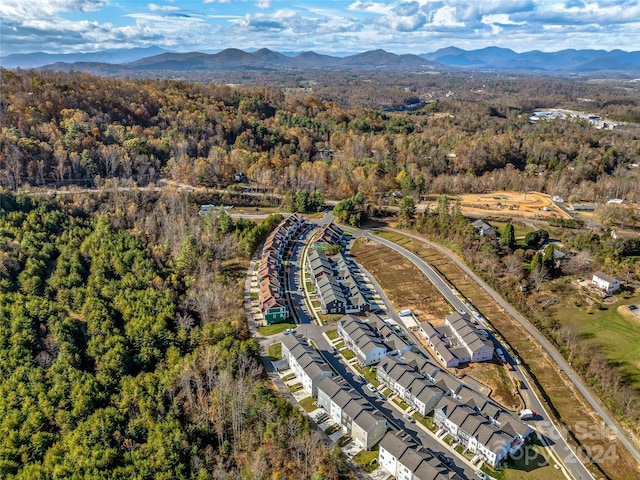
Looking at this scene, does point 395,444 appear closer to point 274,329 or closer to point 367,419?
point 367,419

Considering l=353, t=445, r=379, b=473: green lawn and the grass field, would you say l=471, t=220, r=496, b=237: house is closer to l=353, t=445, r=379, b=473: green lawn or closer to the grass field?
the grass field

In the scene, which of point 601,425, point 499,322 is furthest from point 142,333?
point 601,425

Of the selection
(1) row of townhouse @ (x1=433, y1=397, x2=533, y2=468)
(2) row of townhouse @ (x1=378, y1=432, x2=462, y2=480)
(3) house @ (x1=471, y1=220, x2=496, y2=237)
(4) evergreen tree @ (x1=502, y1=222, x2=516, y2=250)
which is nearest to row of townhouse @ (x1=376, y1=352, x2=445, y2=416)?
(1) row of townhouse @ (x1=433, y1=397, x2=533, y2=468)

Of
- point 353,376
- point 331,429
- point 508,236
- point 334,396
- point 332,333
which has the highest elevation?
point 508,236

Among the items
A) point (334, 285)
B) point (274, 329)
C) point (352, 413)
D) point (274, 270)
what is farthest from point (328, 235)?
point (352, 413)

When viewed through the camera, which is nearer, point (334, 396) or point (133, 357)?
point (334, 396)

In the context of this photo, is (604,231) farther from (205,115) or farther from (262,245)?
(205,115)

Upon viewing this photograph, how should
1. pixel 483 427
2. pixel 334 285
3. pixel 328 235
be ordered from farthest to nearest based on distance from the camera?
pixel 328 235, pixel 334 285, pixel 483 427
